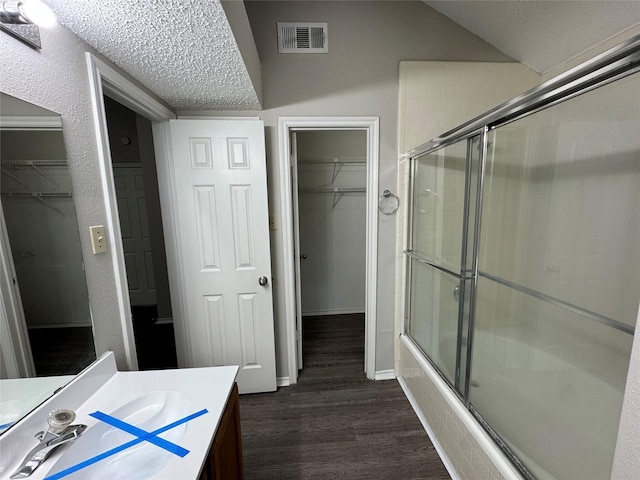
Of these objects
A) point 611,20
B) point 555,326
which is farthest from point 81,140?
point 611,20

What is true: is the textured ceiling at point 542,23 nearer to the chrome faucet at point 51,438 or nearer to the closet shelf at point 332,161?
the closet shelf at point 332,161

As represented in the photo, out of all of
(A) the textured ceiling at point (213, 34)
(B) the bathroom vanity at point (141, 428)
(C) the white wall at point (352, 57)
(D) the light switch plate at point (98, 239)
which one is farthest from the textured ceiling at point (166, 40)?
(B) the bathroom vanity at point (141, 428)

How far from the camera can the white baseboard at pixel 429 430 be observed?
4.67ft

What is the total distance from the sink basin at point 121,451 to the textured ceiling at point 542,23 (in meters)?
2.73

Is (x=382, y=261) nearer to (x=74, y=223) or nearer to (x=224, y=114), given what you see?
(x=224, y=114)

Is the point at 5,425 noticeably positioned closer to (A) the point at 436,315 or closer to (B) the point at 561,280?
(A) the point at 436,315

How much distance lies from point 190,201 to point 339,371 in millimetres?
1873

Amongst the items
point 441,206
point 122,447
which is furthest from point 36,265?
point 441,206

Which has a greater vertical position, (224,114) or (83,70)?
(224,114)

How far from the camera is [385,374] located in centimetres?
222

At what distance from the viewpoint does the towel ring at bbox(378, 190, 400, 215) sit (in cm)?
202

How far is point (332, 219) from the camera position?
3307mm

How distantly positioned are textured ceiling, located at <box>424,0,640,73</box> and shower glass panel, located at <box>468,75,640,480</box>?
72 cm

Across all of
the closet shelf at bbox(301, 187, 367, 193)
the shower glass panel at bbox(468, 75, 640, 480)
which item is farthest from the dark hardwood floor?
the closet shelf at bbox(301, 187, 367, 193)
